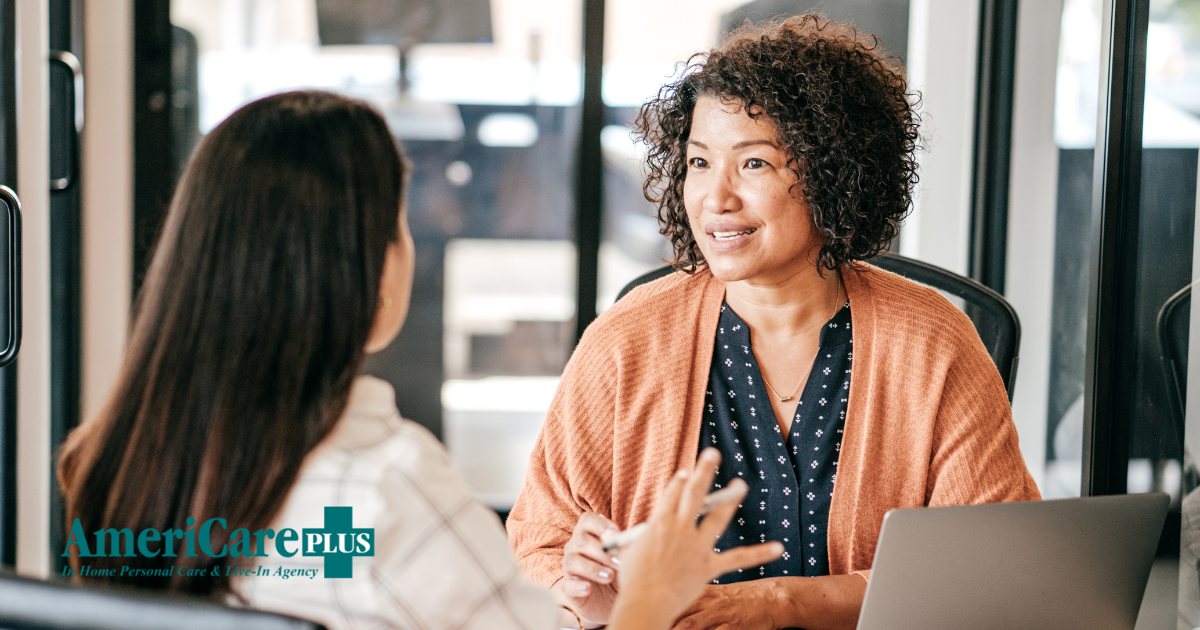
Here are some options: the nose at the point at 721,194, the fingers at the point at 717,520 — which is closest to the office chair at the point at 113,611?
the fingers at the point at 717,520

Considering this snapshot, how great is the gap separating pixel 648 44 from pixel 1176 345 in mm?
1940

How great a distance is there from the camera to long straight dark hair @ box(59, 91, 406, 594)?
780mm

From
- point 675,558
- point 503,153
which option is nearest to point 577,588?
A: point 675,558

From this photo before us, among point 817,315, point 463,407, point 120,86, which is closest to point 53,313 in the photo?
point 120,86

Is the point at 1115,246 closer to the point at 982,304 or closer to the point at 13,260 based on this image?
the point at 982,304

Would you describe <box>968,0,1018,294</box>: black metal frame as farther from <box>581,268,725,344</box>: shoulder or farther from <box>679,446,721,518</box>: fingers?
<box>679,446,721,518</box>: fingers

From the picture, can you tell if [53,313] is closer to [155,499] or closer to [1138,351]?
[155,499]

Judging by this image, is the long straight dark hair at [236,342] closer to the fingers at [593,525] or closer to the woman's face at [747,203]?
the fingers at [593,525]

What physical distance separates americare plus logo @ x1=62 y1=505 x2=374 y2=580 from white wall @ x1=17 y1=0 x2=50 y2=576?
1.58 meters

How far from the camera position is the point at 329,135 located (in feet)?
2.71

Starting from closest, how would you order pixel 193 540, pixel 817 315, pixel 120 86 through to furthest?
pixel 193 540 < pixel 817 315 < pixel 120 86

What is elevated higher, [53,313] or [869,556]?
[53,313]

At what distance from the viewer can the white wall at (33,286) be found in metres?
2.14

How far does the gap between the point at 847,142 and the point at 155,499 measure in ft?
3.42
